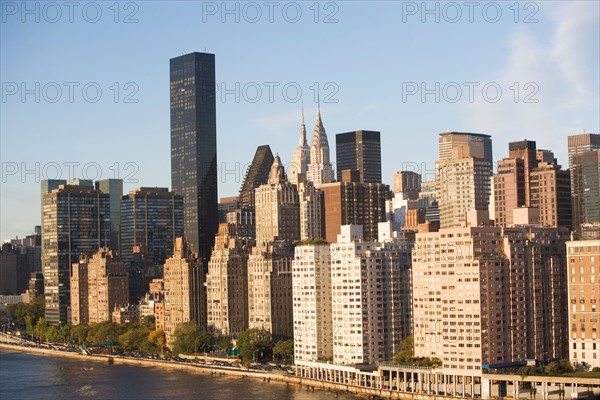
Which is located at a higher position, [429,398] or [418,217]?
[418,217]

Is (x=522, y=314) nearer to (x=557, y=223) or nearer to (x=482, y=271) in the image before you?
(x=482, y=271)

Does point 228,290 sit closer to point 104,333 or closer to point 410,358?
point 104,333

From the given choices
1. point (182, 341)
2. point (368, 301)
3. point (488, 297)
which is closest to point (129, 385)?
point (368, 301)

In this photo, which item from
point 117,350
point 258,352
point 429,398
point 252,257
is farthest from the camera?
point 117,350

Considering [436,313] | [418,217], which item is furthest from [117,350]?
[436,313]

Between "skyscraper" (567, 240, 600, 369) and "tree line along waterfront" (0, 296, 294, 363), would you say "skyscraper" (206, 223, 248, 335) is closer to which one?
"tree line along waterfront" (0, 296, 294, 363)

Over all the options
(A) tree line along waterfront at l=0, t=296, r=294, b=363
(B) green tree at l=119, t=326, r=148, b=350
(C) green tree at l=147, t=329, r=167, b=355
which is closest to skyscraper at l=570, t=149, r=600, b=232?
(A) tree line along waterfront at l=0, t=296, r=294, b=363
